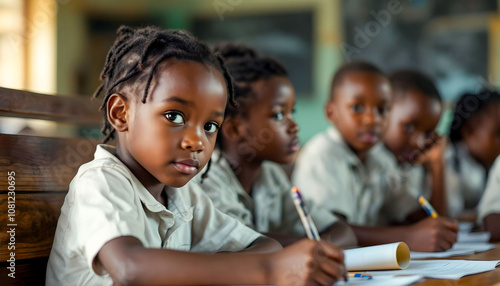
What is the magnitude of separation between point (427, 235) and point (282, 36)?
2.92m

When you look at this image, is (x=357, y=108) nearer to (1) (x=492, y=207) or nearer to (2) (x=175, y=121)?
(1) (x=492, y=207)

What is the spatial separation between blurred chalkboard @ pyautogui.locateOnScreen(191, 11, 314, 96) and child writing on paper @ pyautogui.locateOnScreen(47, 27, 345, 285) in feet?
9.84

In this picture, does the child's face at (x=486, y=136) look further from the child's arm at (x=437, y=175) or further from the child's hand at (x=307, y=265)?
the child's hand at (x=307, y=265)

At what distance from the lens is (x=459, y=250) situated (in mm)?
1211

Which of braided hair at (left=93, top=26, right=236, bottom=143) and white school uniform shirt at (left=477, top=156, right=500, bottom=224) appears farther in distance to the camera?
white school uniform shirt at (left=477, top=156, right=500, bottom=224)

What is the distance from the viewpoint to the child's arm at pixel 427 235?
1210 millimetres

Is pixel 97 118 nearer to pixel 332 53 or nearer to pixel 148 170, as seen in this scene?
pixel 148 170

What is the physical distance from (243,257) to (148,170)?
0.74 ft

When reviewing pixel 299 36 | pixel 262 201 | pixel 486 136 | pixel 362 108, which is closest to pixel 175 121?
pixel 262 201

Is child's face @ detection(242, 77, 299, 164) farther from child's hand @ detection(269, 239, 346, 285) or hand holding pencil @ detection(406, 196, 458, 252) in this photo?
child's hand @ detection(269, 239, 346, 285)

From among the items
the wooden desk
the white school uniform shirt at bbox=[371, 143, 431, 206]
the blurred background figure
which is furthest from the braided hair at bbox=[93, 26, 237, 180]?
the blurred background figure

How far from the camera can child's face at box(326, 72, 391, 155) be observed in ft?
5.34

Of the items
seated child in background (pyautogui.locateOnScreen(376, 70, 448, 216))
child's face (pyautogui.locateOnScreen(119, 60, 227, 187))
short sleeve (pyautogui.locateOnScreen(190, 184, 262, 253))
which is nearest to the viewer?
child's face (pyautogui.locateOnScreen(119, 60, 227, 187))

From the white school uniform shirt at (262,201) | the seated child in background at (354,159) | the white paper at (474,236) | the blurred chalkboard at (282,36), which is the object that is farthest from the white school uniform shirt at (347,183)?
the blurred chalkboard at (282,36)
